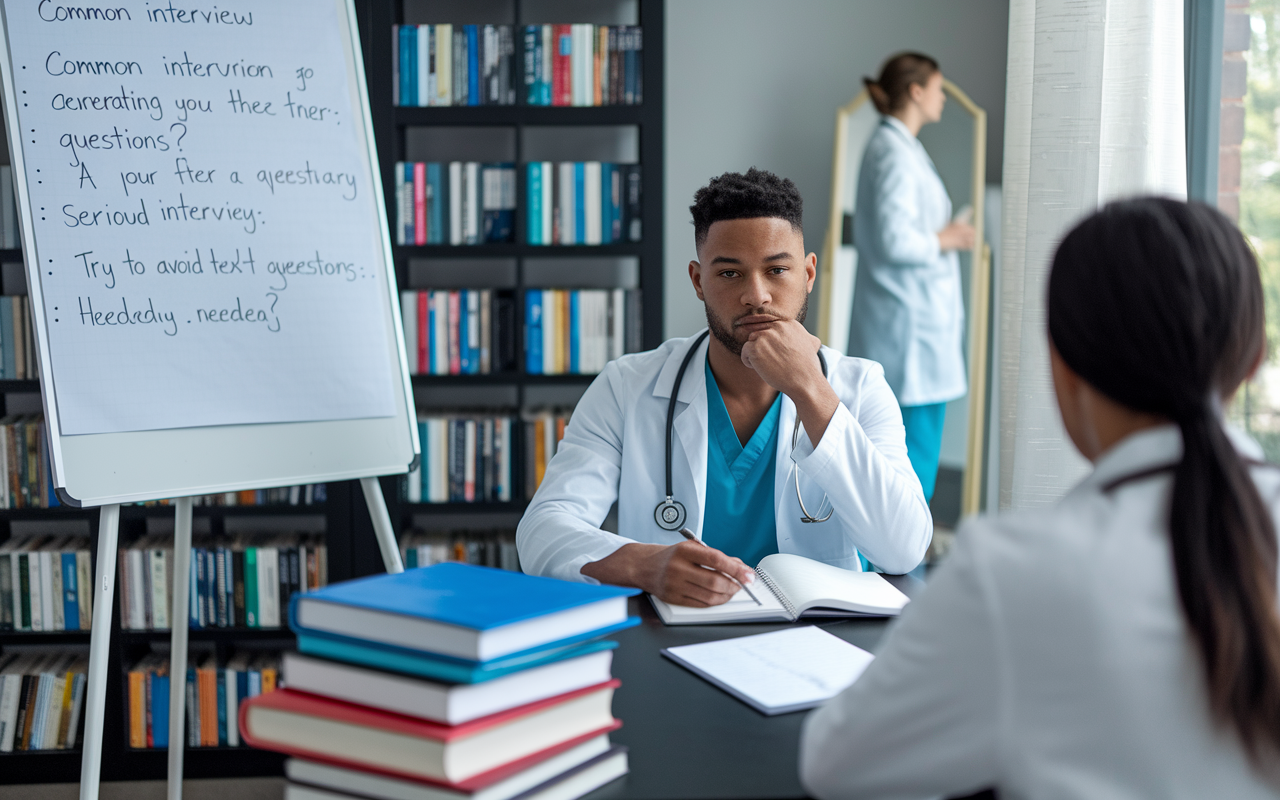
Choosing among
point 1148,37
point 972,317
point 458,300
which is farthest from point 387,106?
point 972,317

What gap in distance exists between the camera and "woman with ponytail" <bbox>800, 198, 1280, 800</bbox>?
571mm

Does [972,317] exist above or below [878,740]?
above

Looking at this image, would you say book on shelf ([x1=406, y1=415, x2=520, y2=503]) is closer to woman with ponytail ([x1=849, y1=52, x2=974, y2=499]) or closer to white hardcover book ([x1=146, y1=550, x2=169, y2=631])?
white hardcover book ([x1=146, y1=550, x2=169, y2=631])

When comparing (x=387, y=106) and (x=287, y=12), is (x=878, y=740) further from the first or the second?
(x=387, y=106)

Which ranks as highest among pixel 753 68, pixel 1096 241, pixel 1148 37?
pixel 753 68

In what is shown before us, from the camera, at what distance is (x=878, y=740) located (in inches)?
25.4

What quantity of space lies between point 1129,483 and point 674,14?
2.71 m

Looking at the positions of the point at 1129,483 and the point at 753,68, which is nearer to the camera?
the point at 1129,483

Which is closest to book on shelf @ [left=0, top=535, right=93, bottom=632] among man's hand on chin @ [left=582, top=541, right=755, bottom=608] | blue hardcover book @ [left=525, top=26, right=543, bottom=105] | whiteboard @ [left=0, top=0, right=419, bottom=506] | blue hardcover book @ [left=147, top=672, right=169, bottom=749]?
blue hardcover book @ [left=147, top=672, right=169, bottom=749]

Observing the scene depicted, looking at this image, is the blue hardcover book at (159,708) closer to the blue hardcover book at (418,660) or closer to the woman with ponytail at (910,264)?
the blue hardcover book at (418,660)

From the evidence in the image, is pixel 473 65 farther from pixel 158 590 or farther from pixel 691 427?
pixel 158 590

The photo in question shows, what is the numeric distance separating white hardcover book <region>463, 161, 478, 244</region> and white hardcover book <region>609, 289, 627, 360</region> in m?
0.42

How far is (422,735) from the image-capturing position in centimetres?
69

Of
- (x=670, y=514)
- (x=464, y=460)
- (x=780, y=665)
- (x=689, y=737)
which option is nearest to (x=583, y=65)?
(x=464, y=460)
